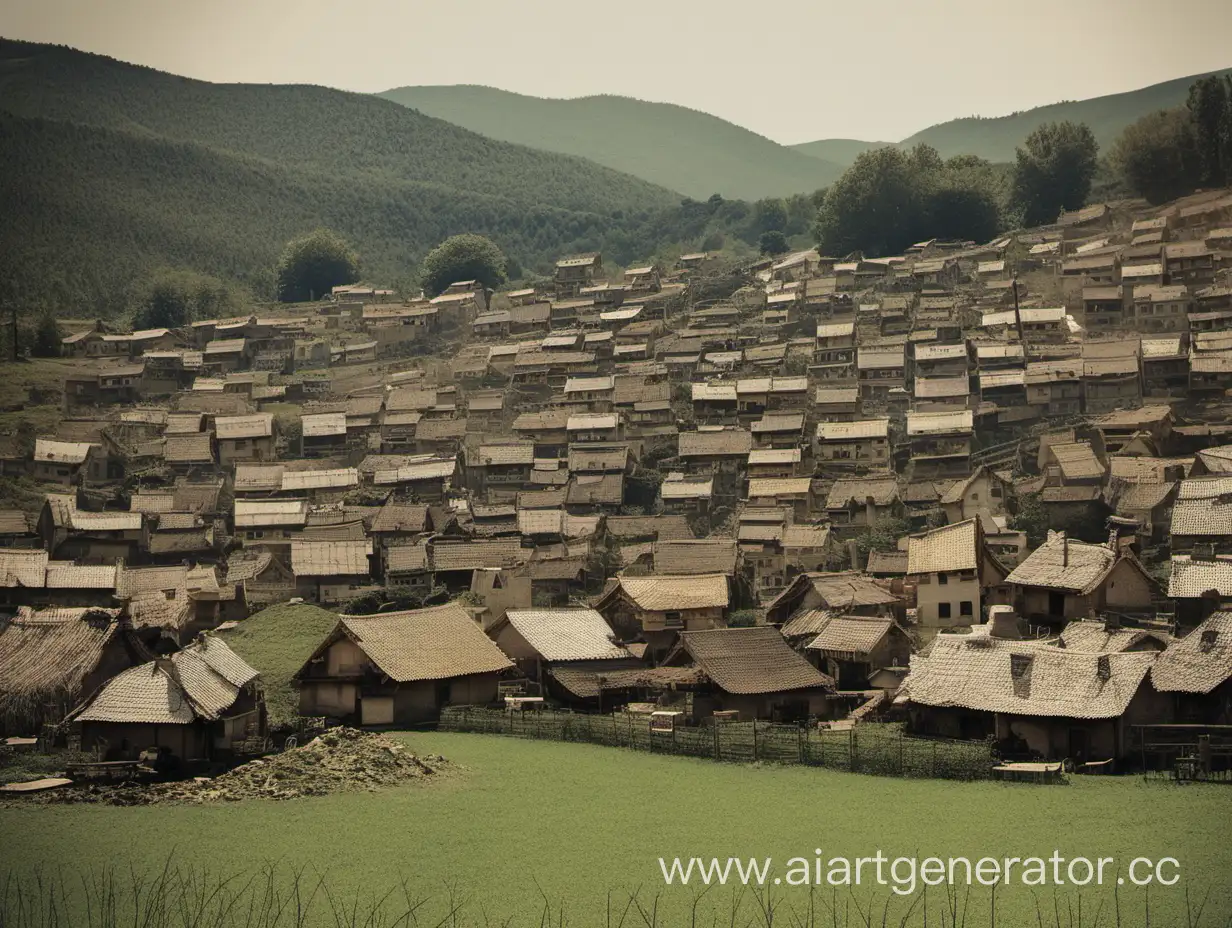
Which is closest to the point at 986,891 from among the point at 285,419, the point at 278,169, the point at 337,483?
the point at 337,483

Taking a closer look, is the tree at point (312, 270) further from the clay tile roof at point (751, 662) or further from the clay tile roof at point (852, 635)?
the clay tile roof at point (751, 662)

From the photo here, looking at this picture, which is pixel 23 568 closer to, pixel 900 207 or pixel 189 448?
pixel 189 448

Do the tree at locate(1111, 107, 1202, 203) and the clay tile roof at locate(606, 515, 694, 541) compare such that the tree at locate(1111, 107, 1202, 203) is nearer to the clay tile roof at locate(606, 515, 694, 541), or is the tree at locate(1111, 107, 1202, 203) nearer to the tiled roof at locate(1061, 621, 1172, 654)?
the clay tile roof at locate(606, 515, 694, 541)

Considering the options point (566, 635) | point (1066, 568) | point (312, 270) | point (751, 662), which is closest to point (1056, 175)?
point (312, 270)

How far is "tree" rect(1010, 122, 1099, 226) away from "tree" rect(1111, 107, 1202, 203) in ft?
17.6

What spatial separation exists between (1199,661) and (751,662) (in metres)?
10.3

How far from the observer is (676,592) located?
46.2 metres

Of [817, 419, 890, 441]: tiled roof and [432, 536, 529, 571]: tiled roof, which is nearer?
[432, 536, 529, 571]: tiled roof

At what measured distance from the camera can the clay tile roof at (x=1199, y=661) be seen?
30734 mm

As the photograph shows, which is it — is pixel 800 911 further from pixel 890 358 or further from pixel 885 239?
pixel 885 239

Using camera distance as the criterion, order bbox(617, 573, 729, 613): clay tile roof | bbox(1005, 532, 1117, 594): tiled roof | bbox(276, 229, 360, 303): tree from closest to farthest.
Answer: bbox(1005, 532, 1117, 594): tiled roof, bbox(617, 573, 729, 613): clay tile roof, bbox(276, 229, 360, 303): tree

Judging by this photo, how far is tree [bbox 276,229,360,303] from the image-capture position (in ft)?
425

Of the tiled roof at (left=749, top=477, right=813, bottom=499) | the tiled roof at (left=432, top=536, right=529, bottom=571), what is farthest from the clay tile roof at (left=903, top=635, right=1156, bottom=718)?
the tiled roof at (left=749, top=477, right=813, bottom=499)

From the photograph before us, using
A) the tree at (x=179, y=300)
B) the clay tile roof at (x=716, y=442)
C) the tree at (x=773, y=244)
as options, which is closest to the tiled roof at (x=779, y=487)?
the clay tile roof at (x=716, y=442)
